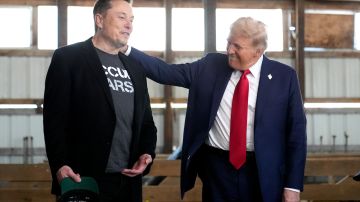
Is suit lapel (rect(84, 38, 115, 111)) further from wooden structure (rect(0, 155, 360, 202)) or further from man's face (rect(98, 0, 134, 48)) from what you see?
wooden structure (rect(0, 155, 360, 202))

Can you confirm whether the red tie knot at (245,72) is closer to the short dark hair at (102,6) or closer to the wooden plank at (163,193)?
the short dark hair at (102,6)

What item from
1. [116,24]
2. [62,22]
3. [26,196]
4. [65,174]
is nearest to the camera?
[65,174]

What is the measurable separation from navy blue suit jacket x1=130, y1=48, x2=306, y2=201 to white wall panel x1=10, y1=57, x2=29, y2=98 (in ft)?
31.1

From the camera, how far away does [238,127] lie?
250 cm

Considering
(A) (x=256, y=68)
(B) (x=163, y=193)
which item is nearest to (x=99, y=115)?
(A) (x=256, y=68)

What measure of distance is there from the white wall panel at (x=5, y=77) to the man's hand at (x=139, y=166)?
32.3 feet

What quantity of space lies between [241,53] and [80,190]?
3.27ft

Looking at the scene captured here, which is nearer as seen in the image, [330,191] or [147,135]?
[147,135]

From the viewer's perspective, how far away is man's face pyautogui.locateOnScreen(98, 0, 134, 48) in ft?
7.68

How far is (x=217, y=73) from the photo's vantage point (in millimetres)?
2668

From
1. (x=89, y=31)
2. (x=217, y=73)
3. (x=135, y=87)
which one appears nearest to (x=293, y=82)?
(x=217, y=73)

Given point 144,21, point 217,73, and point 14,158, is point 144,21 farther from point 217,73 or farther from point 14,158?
point 217,73

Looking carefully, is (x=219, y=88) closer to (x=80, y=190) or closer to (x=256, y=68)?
(x=256, y=68)

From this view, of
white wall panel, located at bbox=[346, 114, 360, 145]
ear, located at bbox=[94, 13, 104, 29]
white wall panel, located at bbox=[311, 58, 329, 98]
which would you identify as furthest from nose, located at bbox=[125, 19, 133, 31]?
white wall panel, located at bbox=[346, 114, 360, 145]
